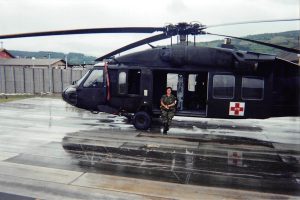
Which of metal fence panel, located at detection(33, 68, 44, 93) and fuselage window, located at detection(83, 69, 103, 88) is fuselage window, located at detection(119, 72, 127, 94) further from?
metal fence panel, located at detection(33, 68, 44, 93)

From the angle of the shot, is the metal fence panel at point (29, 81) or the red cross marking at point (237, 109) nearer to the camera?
the red cross marking at point (237, 109)

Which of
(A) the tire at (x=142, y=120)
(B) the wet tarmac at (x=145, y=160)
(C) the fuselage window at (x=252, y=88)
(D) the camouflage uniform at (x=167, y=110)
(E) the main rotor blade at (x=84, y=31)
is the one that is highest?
(E) the main rotor blade at (x=84, y=31)

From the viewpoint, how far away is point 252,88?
11812mm

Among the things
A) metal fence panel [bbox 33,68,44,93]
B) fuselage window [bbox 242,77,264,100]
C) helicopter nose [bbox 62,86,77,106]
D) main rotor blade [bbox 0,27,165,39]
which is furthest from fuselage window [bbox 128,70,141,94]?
metal fence panel [bbox 33,68,44,93]

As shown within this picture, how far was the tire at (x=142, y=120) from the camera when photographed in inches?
492

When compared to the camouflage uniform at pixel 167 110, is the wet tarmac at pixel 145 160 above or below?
below

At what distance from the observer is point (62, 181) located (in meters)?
7.02

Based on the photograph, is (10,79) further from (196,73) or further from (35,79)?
(196,73)

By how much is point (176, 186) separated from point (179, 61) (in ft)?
20.2

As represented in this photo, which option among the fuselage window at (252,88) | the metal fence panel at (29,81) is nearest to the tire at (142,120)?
the fuselage window at (252,88)

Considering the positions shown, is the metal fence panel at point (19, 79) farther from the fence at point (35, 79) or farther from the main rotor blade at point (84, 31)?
the main rotor blade at point (84, 31)

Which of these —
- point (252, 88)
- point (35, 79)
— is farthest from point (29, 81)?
point (252, 88)

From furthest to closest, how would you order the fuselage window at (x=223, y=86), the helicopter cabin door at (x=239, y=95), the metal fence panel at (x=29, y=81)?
the metal fence panel at (x=29, y=81) → the fuselage window at (x=223, y=86) → the helicopter cabin door at (x=239, y=95)

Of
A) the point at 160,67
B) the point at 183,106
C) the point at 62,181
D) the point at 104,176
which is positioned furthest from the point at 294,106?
the point at 62,181
